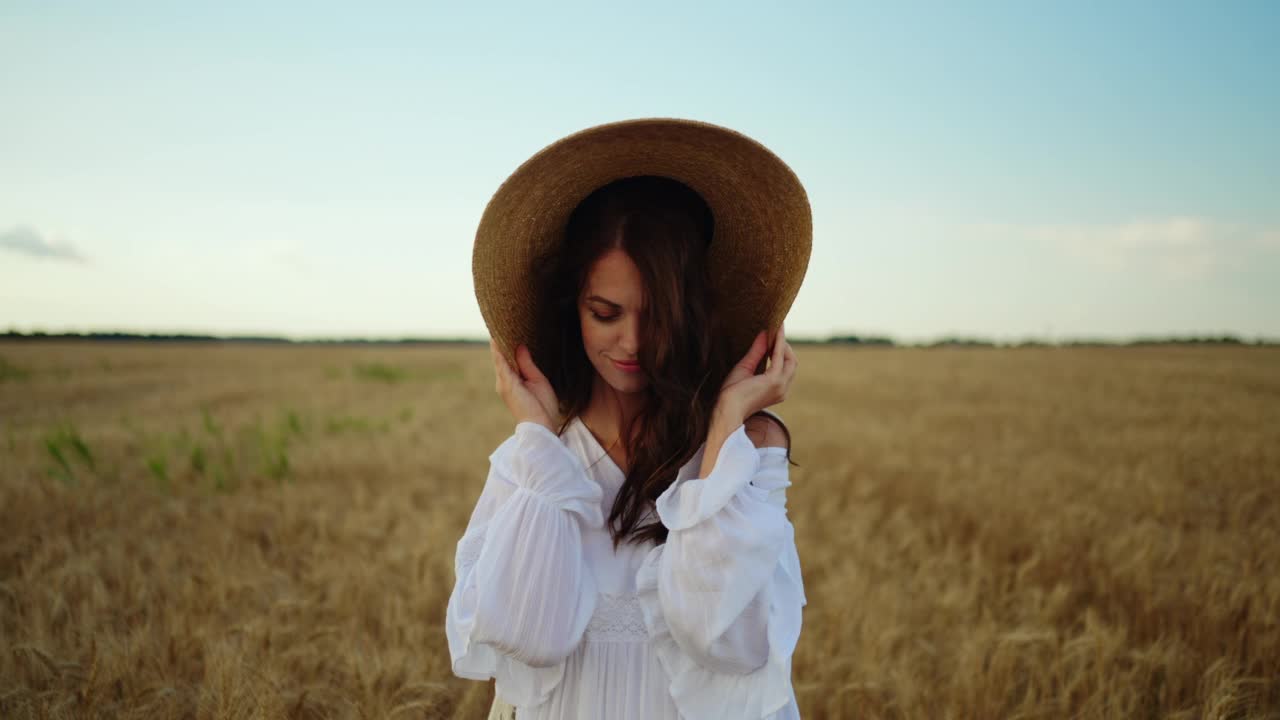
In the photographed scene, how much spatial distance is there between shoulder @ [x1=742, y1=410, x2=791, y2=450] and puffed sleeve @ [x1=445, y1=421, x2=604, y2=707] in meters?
0.37

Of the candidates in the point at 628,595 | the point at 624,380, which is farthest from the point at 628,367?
the point at 628,595

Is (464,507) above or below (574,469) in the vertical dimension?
below

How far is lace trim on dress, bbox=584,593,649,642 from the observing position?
4.61 feet

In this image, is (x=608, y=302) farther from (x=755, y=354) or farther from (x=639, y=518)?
(x=639, y=518)

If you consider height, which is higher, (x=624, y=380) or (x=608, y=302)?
(x=608, y=302)

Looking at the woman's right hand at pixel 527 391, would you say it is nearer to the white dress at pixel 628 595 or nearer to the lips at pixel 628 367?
the white dress at pixel 628 595

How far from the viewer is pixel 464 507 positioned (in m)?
5.07

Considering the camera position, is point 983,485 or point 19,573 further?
point 983,485

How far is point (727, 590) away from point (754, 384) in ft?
1.45

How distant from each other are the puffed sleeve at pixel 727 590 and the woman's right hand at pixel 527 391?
36cm

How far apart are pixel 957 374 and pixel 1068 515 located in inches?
662

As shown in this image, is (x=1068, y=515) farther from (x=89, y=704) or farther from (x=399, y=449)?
(x=399, y=449)

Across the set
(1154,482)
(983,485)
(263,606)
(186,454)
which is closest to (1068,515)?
(983,485)

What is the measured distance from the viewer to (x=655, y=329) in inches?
58.0
